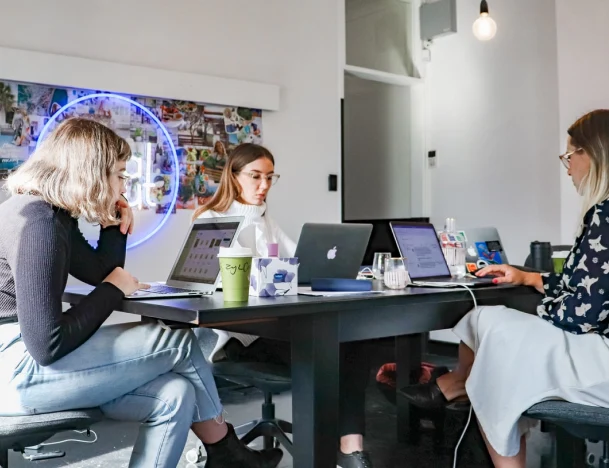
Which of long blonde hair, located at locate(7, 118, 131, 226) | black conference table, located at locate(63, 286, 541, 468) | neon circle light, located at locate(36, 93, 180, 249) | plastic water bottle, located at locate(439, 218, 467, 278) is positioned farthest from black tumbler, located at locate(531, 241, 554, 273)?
neon circle light, located at locate(36, 93, 180, 249)

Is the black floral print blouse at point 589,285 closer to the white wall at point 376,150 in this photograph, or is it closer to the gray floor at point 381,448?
the gray floor at point 381,448

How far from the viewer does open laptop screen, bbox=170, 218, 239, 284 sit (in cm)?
189

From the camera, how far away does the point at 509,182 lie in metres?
4.98

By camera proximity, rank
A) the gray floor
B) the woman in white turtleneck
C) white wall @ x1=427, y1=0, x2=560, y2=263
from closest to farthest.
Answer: the woman in white turtleneck, the gray floor, white wall @ x1=427, y1=0, x2=560, y2=263

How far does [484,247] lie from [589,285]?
1118mm

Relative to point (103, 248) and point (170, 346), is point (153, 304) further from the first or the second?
point (103, 248)

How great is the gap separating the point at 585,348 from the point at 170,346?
3.57ft

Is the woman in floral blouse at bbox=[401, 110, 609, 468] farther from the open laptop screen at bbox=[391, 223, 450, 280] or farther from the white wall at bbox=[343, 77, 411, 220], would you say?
the white wall at bbox=[343, 77, 411, 220]

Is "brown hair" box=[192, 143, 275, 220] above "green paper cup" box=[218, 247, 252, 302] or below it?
above

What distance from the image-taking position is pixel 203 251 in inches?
78.5

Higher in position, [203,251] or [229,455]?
[203,251]

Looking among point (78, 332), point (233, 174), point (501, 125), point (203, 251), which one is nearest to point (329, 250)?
point (203, 251)

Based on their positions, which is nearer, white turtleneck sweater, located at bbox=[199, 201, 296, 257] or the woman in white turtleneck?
the woman in white turtleneck

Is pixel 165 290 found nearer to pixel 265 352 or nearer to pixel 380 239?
pixel 265 352
